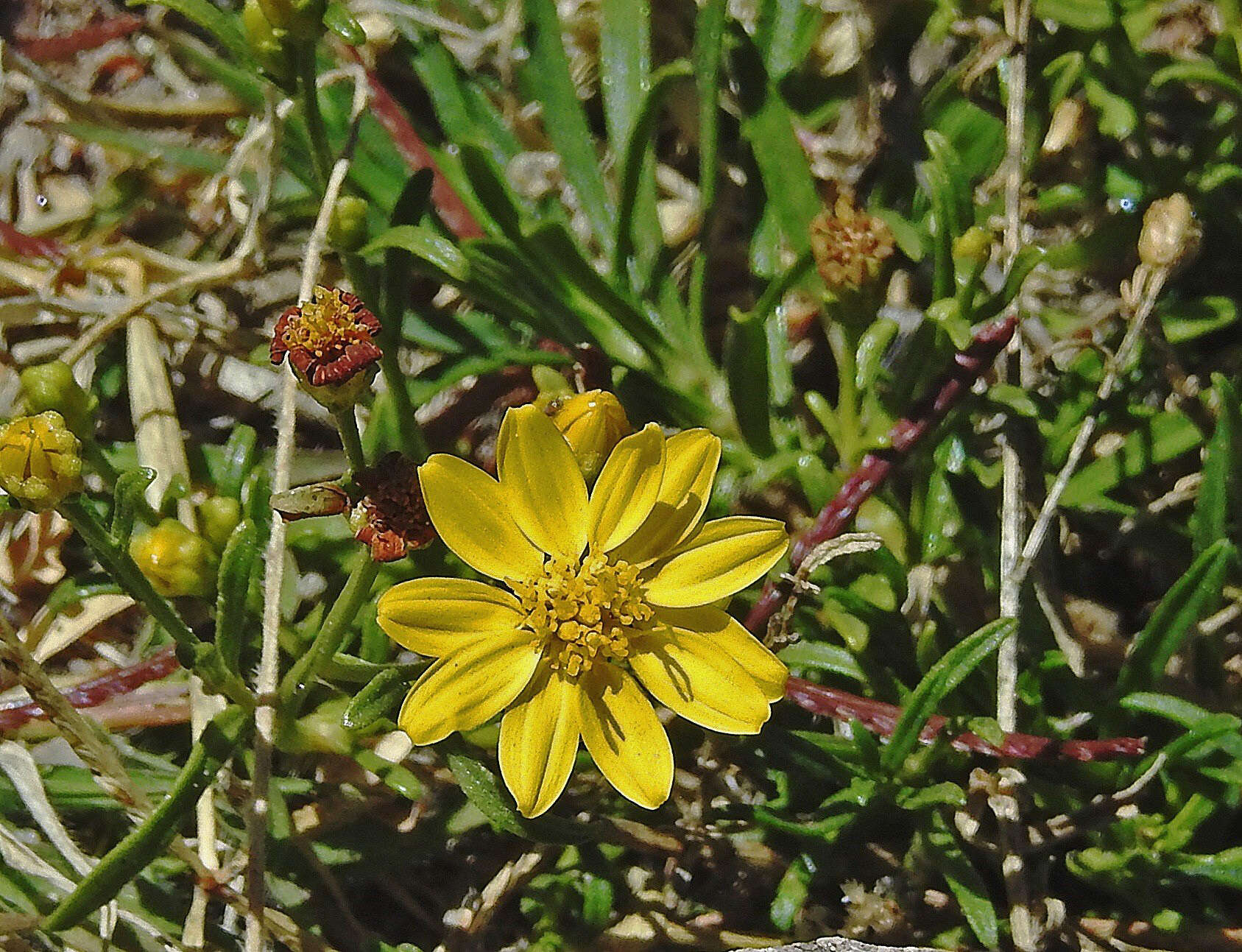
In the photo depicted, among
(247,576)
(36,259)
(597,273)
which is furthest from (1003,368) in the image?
(36,259)

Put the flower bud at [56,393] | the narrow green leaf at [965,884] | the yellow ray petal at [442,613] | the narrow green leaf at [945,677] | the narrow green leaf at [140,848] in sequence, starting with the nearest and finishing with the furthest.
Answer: the yellow ray petal at [442,613], the narrow green leaf at [140,848], the flower bud at [56,393], the narrow green leaf at [945,677], the narrow green leaf at [965,884]

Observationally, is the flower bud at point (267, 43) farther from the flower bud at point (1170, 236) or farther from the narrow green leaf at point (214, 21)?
the flower bud at point (1170, 236)

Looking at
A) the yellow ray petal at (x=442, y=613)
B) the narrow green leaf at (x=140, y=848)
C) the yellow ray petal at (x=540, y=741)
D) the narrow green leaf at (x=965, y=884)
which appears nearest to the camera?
the yellow ray petal at (x=442, y=613)

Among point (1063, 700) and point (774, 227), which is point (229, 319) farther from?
point (1063, 700)

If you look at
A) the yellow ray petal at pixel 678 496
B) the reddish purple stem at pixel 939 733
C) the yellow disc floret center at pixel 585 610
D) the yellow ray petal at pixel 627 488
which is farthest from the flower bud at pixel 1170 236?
the yellow disc floret center at pixel 585 610

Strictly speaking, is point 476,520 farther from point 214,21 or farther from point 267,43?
point 214,21

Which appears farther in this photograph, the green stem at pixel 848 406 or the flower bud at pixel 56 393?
the green stem at pixel 848 406

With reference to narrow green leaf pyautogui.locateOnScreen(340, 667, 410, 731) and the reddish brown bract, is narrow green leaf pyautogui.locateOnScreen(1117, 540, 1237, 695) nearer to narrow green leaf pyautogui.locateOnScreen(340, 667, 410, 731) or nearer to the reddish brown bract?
narrow green leaf pyautogui.locateOnScreen(340, 667, 410, 731)

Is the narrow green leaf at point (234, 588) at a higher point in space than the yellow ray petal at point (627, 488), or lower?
lower
